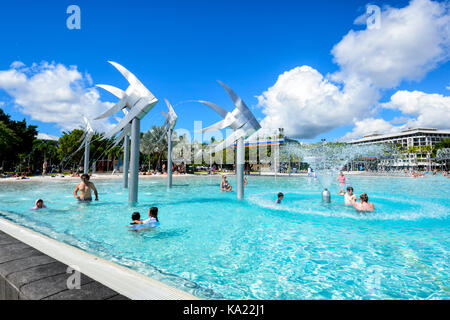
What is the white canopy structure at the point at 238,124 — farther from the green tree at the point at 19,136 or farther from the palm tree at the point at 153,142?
the palm tree at the point at 153,142

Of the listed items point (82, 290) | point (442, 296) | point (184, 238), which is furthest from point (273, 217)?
point (82, 290)

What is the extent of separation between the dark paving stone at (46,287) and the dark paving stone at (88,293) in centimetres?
8

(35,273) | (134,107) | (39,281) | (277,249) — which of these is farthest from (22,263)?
(134,107)

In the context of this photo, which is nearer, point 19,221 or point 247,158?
point 19,221

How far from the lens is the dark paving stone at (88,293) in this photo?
216 cm

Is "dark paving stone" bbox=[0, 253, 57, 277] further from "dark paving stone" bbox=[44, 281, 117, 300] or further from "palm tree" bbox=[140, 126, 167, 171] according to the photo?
"palm tree" bbox=[140, 126, 167, 171]

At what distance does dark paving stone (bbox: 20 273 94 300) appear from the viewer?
2.22 meters

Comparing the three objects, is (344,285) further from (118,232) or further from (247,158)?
(247,158)

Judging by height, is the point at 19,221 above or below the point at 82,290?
below

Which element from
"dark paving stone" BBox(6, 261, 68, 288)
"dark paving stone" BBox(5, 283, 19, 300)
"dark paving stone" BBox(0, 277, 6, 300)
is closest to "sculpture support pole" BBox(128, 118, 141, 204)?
"dark paving stone" BBox(6, 261, 68, 288)

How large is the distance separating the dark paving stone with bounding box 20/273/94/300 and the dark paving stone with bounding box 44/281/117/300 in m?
0.08

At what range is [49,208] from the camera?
10.5 metres

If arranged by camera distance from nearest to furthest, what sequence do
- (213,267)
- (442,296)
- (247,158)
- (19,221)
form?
(442,296), (213,267), (19,221), (247,158)

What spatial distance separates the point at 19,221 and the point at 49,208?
2.57m
